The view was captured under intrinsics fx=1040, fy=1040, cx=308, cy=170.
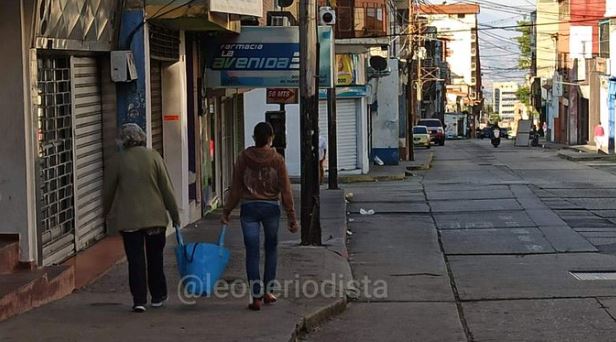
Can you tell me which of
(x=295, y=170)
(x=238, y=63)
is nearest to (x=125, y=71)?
(x=238, y=63)

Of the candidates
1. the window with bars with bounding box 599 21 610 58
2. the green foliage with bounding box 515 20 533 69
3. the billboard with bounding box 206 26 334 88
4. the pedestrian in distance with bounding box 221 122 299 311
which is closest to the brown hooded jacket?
the pedestrian in distance with bounding box 221 122 299 311

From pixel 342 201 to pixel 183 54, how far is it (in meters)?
6.70

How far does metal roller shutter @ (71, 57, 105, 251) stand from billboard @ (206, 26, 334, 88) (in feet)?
15.0

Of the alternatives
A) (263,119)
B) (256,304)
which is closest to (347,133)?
(263,119)

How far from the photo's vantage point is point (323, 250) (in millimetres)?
13836

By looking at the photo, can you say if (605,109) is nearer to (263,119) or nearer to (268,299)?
(263,119)

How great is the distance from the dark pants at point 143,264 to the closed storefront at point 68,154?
1.42 meters

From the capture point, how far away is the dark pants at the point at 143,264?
8953mm

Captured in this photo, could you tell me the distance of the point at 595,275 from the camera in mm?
12430

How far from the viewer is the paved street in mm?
9461

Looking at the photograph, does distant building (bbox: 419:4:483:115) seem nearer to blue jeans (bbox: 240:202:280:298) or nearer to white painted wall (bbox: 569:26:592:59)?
white painted wall (bbox: 569:26:592:59)

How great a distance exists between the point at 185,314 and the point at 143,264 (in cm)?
57

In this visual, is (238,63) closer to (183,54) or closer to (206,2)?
(183,54)

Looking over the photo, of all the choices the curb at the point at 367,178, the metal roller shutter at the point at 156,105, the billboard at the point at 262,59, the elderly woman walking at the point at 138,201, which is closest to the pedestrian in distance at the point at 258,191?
the elderly woman walking at the point at 138,201
